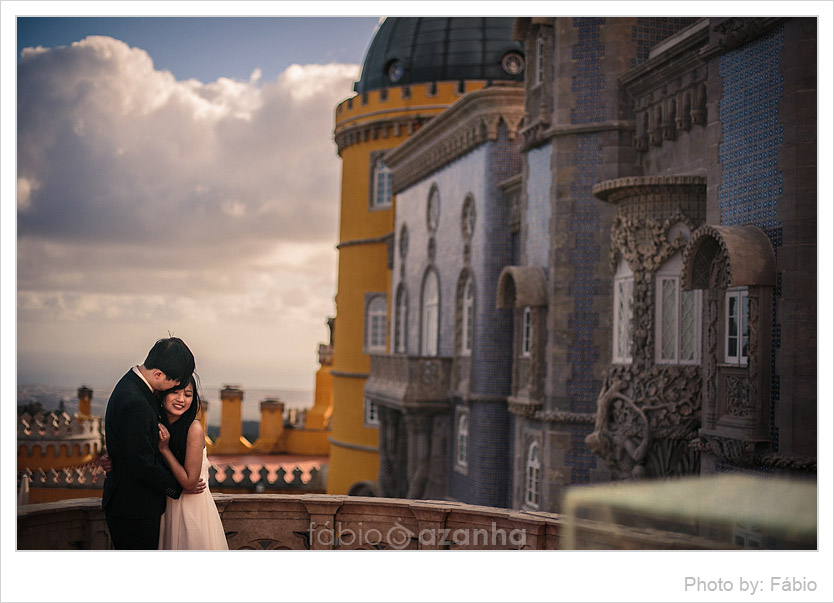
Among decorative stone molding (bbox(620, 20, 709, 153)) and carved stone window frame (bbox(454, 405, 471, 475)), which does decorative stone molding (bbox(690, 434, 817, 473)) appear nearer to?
decorative stone molding (bbox(620, 20, 709, 153))

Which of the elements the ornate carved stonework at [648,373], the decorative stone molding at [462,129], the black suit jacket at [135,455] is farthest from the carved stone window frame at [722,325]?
the decorative stone molding at [462,129]

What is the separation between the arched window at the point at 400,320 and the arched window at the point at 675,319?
Answer: 12033 mm

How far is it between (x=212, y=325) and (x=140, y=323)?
147 cm

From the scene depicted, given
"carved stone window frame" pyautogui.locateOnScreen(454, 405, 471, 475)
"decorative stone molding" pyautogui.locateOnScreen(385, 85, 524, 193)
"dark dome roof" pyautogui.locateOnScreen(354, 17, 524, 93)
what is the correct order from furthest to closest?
"dark dome roof" pyautogui.locateOnScreen(354, 17, 524, 93), "carved stone window frame" pyautogui.locateOnScreen(454, 405, 471, 475), "decorative stone molding" pyautogui.locateOnScreen(385, 85, 524, 193)

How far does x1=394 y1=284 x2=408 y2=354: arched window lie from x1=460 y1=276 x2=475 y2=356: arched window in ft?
14.0

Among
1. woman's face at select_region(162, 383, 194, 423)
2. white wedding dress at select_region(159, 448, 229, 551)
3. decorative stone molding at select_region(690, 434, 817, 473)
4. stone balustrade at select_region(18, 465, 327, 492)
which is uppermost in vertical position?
woman's face at select_region(162, 383, 194, 423)

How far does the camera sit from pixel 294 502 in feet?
32.6

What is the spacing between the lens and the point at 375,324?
1120 inches

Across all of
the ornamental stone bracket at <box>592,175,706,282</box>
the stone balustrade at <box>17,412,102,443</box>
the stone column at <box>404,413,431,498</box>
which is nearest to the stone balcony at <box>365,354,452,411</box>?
the stone column at <box>404,413,431,498</box>

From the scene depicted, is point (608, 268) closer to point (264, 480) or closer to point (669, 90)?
point (669, 90)

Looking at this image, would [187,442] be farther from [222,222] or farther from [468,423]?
[468,423]

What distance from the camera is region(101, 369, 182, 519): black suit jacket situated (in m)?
7.96

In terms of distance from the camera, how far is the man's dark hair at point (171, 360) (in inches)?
320

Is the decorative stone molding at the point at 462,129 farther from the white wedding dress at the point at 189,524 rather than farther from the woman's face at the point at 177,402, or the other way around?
the white wedding dress at the point at 189,524
